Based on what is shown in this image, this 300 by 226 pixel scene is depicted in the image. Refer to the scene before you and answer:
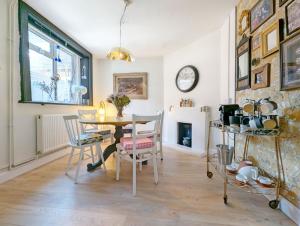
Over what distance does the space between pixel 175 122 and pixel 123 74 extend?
196cm

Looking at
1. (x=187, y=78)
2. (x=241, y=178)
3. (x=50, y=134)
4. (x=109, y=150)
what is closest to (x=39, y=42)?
(x=50, y=134)

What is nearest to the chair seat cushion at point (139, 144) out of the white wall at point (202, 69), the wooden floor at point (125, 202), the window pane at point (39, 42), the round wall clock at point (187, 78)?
the wooden floor at point (125, 202)

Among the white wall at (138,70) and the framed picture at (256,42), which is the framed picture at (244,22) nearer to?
the framed picture at (256,42)

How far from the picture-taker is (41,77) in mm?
3137

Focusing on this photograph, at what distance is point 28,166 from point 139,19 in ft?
8.90

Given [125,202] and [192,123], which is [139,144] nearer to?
[125,202]

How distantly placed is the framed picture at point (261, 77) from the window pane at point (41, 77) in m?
3.06

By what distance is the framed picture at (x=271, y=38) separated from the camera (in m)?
1.64

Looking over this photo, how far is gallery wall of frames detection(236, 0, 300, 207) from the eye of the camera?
147 centimetres

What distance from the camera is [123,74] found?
499cm

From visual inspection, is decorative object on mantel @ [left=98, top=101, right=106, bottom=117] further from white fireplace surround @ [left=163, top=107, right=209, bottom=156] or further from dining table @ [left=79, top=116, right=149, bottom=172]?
dining table @ [left=79, top=116, right=149, bottom=172]

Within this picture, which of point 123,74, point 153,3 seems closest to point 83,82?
point 123,74

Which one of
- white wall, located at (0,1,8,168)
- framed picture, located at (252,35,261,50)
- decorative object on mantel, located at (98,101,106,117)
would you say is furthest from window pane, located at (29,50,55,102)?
framed picture, located at (252,35,261,50)

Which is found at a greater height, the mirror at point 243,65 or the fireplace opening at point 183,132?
the mirror at point 243,65
